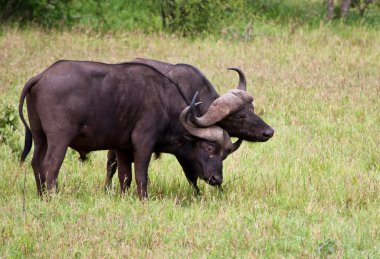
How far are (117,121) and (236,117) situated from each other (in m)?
1.25

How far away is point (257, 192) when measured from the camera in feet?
28.1

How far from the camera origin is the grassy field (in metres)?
6.72

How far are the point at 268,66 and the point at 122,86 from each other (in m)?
7.26

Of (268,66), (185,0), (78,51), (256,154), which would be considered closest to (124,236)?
(256,154)

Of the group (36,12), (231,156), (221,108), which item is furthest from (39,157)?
(36,12)

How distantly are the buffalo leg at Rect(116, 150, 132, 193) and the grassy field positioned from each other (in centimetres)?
19

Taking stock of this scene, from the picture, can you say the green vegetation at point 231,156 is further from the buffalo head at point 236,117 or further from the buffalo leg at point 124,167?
the buffalo head at point 236,117

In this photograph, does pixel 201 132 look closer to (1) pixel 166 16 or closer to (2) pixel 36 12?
(1) pixel 166 16

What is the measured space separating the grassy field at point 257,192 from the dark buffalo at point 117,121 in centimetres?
33

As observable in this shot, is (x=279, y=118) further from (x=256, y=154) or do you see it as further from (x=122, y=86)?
(x=122, y=86)

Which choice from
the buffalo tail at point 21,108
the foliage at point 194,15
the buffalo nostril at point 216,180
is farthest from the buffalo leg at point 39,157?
the foliage at point 194,15

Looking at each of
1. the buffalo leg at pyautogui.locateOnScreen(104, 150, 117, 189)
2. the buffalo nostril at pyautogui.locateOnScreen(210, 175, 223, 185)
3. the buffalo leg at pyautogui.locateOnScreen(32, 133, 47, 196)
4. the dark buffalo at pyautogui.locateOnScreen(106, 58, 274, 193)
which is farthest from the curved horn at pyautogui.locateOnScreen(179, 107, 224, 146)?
the buffalo leg at pyautogui.locateOnScreen(32, 133, 47, 196)

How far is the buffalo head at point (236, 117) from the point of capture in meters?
8.62

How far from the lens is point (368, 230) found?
712cm
